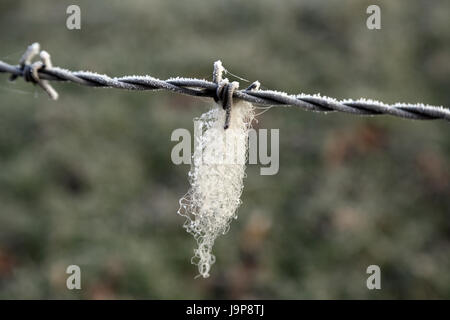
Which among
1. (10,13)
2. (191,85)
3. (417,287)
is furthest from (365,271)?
(10,13)

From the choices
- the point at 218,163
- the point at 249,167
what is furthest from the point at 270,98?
the point at 249,167

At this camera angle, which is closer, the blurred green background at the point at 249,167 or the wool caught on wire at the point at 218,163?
the wool caught on wire at the point at 218,163

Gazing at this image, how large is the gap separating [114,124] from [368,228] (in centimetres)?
220

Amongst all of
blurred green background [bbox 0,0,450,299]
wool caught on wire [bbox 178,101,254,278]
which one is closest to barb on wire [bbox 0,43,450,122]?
wool caught on wire [bbox 178,101,254,278]

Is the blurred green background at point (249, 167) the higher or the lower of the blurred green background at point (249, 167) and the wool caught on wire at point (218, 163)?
the higher

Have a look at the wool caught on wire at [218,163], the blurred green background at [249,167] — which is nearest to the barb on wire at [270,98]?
the wool caught on wire at [218,163]

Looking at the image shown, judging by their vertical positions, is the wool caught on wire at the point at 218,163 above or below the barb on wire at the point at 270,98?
below

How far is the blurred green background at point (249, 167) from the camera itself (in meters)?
3.37

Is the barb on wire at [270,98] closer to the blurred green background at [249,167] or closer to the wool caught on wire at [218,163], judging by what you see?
the wool caught on wire at [218,163]

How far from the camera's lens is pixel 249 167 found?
4086 millimetres

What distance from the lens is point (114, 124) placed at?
4371mm
